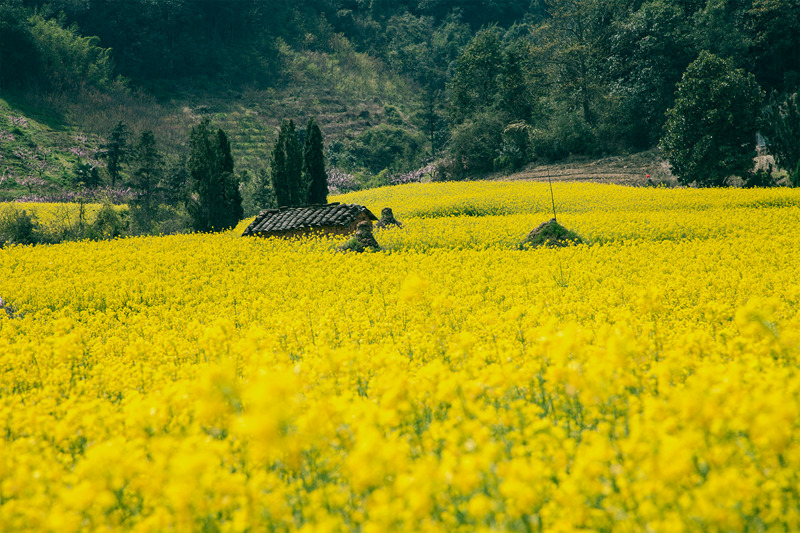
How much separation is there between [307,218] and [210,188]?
11493 millimetres

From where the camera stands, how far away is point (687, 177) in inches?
1230

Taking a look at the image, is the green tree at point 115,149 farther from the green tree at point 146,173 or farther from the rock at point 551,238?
the rock at point 551,238

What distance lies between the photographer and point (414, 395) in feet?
15.3

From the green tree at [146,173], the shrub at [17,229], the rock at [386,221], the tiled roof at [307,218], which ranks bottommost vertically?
the rock at [386,221]

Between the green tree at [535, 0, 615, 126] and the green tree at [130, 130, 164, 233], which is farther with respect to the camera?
the green tree at [535, 0, 615, 126]

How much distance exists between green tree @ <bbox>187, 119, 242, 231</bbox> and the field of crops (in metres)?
14.7

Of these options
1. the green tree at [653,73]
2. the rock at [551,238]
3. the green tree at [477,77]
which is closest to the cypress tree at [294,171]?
the rock at [551,238]

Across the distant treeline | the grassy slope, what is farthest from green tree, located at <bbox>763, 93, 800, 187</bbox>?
the grassy slope

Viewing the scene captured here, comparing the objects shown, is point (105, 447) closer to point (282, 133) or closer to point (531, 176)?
Result: point (282, 133)

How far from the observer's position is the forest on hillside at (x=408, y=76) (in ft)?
143

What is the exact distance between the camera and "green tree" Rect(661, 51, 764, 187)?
28.4m

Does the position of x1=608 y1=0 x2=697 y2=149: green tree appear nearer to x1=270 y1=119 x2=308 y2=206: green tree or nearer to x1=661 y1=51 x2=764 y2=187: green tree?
x1=661 y1=51 x2=764 y2=187: green tree

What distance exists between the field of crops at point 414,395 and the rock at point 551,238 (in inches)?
58.3

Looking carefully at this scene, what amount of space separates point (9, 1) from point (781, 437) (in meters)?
91.9
